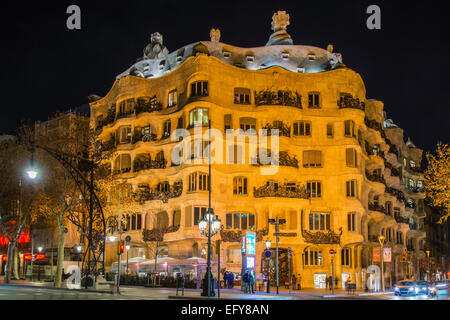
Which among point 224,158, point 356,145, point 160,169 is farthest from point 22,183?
point 356,145

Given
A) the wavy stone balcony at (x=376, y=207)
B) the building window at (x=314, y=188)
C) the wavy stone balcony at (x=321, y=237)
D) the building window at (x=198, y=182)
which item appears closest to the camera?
the building window at (x=198, y=182)

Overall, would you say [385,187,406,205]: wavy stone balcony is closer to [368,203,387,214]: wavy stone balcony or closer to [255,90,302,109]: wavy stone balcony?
[368,203,387,214]: wavy stone balcony

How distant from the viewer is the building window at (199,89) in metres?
57.8

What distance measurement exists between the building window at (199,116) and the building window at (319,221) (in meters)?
15.0

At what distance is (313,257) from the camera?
58219 mm

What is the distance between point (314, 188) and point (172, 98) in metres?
18.3

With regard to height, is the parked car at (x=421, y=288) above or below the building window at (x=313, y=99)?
below

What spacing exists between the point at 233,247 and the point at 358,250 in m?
13.6

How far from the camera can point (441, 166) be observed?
4372cm

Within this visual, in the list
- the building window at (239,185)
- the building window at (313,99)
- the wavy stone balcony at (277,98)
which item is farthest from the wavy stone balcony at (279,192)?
the building window at (313,99)

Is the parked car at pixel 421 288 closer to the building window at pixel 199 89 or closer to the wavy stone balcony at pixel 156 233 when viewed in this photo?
the wavy stone balcony at pixel 156 233

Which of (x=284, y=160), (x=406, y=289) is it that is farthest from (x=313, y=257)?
(x=406, y=289)

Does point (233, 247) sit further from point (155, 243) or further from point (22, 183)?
point (22, 183)

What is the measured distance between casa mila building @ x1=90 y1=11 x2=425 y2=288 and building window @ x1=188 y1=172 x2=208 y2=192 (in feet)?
0.34
